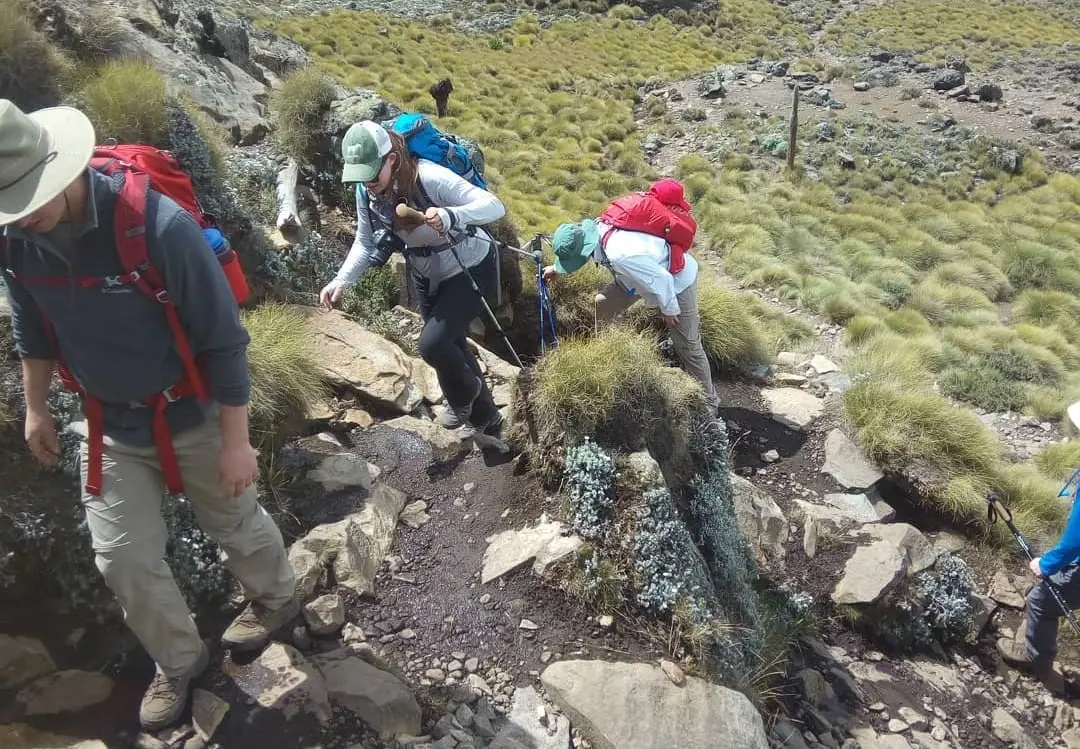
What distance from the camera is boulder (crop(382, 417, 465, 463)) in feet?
18.1

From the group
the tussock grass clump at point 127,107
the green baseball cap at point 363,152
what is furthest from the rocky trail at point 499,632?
the tussock grass clump at point 127,107

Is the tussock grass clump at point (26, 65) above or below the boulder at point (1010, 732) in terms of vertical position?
above

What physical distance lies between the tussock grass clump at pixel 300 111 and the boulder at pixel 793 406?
6.47m

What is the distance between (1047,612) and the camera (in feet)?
18.2

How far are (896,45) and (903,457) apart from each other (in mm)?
38073

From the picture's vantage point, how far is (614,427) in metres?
4.93

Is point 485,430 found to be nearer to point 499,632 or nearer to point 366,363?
point 366,363

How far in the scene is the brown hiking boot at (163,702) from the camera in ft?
10.2

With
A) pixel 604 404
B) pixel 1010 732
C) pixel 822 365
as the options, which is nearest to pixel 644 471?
pixel 604 404

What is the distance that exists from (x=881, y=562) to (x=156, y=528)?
5.61 metres

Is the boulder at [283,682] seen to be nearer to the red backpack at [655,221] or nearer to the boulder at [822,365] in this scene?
the red backpack at [655,221]

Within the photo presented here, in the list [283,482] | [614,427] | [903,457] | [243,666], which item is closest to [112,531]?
[243,666]

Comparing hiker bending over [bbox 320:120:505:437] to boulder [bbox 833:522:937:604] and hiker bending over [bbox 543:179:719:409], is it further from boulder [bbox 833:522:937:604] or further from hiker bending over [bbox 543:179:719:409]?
boulder [bbox 833:522:937:604]

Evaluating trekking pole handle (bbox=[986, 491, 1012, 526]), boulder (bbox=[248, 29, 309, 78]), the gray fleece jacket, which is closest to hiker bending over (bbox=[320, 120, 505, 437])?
the gray fleece jacket
